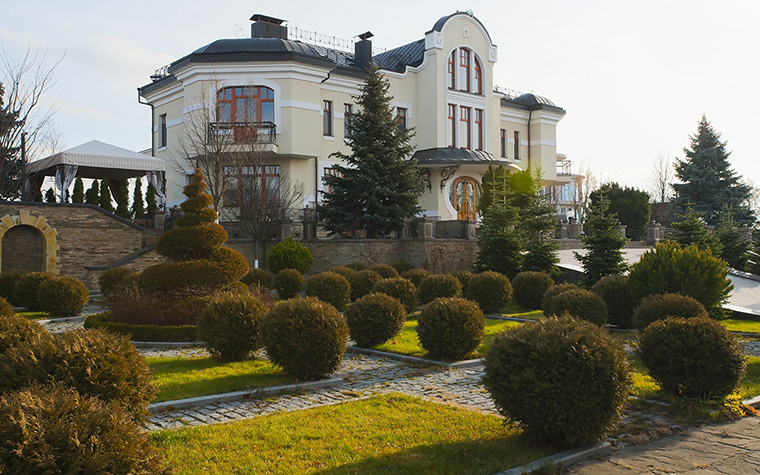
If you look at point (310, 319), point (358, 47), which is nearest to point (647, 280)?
point (310, 319)

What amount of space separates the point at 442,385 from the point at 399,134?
64.4 feet

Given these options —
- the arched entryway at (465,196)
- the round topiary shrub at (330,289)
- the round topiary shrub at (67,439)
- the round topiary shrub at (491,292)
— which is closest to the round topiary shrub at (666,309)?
the round topiary shrub at (491,292)

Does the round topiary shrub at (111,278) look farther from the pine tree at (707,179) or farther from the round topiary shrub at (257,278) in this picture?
the pine tree at (707,179)

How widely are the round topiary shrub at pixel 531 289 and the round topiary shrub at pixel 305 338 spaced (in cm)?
1121

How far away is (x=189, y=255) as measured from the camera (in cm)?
1473

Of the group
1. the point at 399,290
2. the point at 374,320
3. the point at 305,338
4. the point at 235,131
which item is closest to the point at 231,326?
the point at 305,338

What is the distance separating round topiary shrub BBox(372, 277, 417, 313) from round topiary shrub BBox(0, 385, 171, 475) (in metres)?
12.7

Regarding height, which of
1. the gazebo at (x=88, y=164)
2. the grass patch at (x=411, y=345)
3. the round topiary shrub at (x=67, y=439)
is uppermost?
the gazebo at (x=88, y=164)

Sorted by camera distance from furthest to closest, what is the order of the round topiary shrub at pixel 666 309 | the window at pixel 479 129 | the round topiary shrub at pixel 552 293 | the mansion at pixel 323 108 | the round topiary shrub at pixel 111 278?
the window at pixel 479 129, the mansion at pixel 323 108, the round topiary shrub at pixel 111 278, the round topiary shrub at pixel 552 293, the round topiary shrub at pixel 666 309

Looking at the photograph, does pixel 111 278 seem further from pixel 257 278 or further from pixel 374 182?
pixel 374 182

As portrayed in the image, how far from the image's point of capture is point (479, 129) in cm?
3669

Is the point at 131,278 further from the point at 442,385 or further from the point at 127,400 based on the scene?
the point at 127,400

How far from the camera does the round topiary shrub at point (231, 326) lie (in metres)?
10.4

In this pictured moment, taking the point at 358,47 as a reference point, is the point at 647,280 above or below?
below
